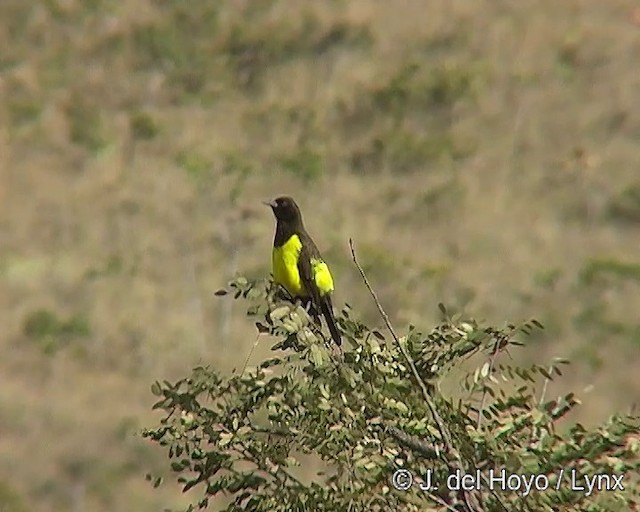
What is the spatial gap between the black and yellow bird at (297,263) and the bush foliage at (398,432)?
123 cm

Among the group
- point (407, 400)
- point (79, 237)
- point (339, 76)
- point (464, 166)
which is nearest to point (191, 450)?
point (407, 400)

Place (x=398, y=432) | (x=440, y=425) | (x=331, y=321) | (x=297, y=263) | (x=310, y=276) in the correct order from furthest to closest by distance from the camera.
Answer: (x=297, y=263), (x=310, y=276), (x=331, y=321), (x=398, y=432), (x=440, y=425)

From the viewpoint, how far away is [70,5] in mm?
21453

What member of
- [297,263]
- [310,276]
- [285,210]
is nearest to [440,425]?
[310,276]

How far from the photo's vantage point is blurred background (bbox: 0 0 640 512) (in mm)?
11688

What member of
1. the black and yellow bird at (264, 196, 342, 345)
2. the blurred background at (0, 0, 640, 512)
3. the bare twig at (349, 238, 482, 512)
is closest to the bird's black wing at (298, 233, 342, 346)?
the black and yellow bird at (264, 196, 342, 345)

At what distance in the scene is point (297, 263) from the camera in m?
4.27

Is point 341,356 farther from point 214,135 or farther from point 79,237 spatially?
point 214,135

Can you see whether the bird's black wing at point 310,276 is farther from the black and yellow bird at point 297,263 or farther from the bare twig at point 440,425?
the bare twig at point 440,425

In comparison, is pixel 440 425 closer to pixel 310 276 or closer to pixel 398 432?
pixel 398 432

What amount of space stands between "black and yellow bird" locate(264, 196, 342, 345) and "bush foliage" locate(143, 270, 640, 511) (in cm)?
123

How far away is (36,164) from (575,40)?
780 centimetres

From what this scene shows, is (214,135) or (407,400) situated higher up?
(214,135)

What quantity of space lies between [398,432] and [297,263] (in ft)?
5.77
